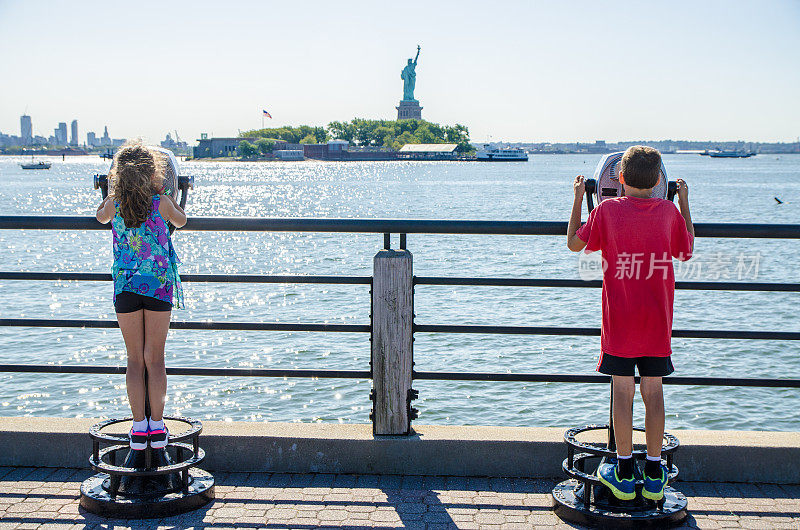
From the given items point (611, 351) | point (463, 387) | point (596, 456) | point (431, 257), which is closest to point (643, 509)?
point (596, 456)

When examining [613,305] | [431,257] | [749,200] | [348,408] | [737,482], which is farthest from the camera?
[749,200]

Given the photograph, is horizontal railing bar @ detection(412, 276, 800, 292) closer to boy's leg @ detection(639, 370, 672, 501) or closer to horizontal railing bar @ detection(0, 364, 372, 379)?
horizontal railing bar @ detection(0, 364, 372, 379)

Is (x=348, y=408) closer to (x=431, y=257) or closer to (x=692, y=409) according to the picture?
(x=692, y=409)

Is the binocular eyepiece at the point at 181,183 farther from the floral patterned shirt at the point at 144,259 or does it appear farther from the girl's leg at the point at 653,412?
the girl's leg at the point at 653,412

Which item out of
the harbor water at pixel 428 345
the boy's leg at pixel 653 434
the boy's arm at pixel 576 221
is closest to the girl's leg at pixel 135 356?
the boy's arm at pixel 576 221

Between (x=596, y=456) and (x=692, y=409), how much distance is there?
9.67m

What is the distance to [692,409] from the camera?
524 inches

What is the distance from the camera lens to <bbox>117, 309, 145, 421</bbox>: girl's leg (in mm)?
4152

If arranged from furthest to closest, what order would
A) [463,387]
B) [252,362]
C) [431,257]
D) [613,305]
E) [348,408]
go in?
[431,257] → [252,362] → [463,387] → [348,408] → [613,305]

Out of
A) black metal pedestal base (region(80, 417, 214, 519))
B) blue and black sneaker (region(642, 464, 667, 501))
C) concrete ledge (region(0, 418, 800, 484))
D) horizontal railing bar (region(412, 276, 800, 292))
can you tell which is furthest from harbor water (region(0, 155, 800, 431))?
black metal pedestal base (region(80, 417, 214, 519))

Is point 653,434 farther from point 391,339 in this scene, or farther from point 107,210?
point 107,210

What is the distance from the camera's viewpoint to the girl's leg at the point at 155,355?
13.7 feet

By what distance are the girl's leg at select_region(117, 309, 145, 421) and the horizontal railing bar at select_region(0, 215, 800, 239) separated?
0.61 m

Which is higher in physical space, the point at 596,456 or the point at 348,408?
the point at 596,456
